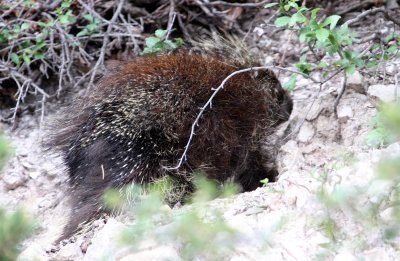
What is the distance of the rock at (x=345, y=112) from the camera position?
329 centimetres

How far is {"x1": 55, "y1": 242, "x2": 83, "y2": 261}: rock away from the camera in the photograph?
2.46m

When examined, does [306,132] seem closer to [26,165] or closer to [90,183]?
[90,183]

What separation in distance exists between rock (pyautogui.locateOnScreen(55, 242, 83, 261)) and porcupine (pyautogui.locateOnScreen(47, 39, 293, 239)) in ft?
1.74

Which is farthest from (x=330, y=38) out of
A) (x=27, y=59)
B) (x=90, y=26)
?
(x=27, y=59)

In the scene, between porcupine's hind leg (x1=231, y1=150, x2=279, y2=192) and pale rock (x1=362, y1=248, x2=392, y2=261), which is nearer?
pale rock (x1=362, y1=248, x2=392, y2=261)

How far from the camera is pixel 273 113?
12.3 ft

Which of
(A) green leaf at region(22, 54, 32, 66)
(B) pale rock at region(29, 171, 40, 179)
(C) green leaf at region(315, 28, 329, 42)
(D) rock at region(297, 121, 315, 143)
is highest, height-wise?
(C) green leaf at region(315, 28, 329, 42)

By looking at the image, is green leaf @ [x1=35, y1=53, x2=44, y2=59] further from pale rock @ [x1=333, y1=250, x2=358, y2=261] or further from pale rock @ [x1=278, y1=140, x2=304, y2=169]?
pale rock @ [x1=333, y1=250, x2=358, y2=261]

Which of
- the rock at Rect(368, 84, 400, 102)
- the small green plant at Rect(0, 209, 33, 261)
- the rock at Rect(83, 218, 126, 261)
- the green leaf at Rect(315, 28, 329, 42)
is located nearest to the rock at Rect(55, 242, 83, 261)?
the rock at Rect(83, 218, 126, 261)

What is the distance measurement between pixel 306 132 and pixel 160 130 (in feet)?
2.64

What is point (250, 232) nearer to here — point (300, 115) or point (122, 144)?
point (122, 144)

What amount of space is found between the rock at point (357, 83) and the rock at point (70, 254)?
165cm

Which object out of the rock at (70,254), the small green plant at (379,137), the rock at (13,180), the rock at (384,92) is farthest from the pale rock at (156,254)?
the rock at (13,180)

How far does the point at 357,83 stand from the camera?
10.9 ft
